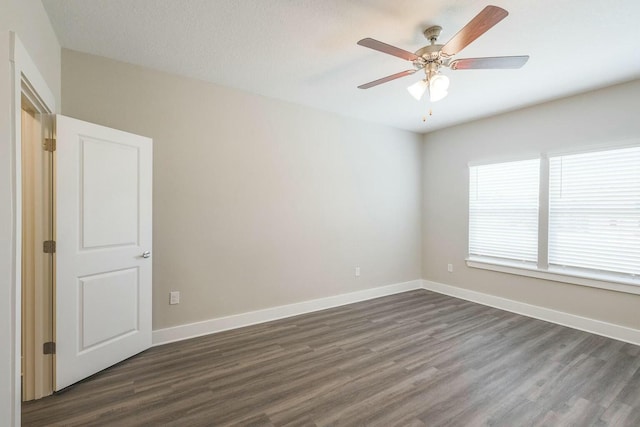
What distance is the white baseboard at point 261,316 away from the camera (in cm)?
298

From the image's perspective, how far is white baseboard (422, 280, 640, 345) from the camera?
307cm

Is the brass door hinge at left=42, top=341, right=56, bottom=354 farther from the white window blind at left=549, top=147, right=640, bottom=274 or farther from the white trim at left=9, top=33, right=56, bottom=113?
the white window blind at left=549, top=147, right=640, bottom=274

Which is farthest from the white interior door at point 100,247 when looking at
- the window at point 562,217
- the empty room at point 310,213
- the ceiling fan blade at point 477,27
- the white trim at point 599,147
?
the white trim at point 599,147

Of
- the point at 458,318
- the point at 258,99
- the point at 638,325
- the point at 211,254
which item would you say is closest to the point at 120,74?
the point at 258,99

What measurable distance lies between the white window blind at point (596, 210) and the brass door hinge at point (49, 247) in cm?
498

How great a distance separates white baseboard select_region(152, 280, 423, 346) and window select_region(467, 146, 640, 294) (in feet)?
5.22

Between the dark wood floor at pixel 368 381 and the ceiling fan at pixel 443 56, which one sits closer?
the ceiling fan at pixel 443 56

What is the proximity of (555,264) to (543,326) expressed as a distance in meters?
0.76

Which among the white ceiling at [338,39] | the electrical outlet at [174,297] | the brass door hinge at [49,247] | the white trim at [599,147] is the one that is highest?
the white ceiling at [338,39]

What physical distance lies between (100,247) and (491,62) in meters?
3.24

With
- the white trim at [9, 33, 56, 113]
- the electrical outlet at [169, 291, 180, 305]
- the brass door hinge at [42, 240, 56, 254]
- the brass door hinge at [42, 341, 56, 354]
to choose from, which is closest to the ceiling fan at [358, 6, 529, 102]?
the white trim at [9, 33, 56, 113]

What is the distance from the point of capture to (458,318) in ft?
12.0

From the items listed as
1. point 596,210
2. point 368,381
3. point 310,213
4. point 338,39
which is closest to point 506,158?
point 596,210

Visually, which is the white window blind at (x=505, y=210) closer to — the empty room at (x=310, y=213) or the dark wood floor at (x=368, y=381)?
the empty room at (x=310, y=213)
